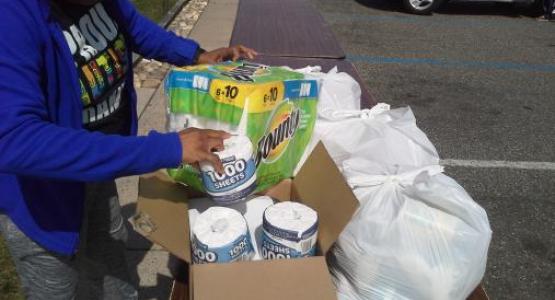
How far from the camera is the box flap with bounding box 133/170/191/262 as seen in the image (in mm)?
1320

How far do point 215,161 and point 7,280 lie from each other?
1548 mm

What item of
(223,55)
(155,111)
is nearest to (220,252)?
(223,55)

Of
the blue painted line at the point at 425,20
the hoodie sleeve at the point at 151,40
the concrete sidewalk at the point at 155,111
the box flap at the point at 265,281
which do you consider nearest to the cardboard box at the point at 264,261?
the box flap at the point at 265,281

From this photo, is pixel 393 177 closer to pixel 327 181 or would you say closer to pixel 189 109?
pixel 327 181

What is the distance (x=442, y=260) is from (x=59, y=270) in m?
1.16

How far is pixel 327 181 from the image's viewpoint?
4.95ft

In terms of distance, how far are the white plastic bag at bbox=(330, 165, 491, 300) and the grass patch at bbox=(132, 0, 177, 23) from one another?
503cm

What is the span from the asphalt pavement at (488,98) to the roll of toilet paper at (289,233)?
1.33 m

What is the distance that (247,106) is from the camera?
4.79 ft

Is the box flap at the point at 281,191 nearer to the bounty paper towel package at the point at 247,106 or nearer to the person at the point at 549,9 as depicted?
the bounty paper towel package at the point at 247,106

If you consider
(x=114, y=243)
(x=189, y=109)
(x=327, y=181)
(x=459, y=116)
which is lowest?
(x=459, y=116)

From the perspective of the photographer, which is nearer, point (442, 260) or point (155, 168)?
point (155, 168)

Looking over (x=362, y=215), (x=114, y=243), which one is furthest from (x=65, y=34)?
(x=362, y=215)

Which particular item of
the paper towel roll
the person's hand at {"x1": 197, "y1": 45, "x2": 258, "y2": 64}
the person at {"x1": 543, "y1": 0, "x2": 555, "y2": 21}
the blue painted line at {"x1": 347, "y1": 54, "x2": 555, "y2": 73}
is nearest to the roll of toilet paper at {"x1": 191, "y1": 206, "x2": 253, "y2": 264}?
the paper towel roll
